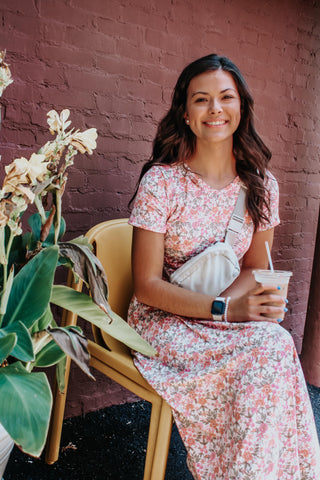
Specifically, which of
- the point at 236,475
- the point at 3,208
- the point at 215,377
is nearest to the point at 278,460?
the point at 236,475

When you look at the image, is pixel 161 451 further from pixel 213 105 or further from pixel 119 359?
pixel 213 105

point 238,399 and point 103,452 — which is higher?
point 238,399

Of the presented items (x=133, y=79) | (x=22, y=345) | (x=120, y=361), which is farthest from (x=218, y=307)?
(x=133, y=79)

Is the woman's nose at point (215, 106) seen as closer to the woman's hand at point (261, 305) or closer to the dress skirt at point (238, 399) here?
the woman's hand at point (261, 305)

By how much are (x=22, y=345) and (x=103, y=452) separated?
4.49 ft

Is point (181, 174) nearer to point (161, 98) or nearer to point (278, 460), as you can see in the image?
point (161, 98)

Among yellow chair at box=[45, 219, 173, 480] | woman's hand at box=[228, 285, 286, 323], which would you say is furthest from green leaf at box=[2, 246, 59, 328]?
woman's hand at box=[228, 285, 286, 323]

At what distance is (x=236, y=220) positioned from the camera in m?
2.13

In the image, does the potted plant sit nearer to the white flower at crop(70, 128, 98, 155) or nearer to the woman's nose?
the white flower at crop(70, 128, 98, 155)

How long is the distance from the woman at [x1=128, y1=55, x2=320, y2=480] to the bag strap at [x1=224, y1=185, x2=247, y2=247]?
0.03 m

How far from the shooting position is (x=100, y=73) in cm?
242

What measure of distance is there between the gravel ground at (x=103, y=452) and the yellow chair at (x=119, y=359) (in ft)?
0.31

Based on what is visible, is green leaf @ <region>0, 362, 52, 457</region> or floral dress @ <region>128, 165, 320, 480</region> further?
floral dress @ <region>128, 165, 320, 480</region>

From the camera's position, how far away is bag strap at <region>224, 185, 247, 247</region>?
210 cm
